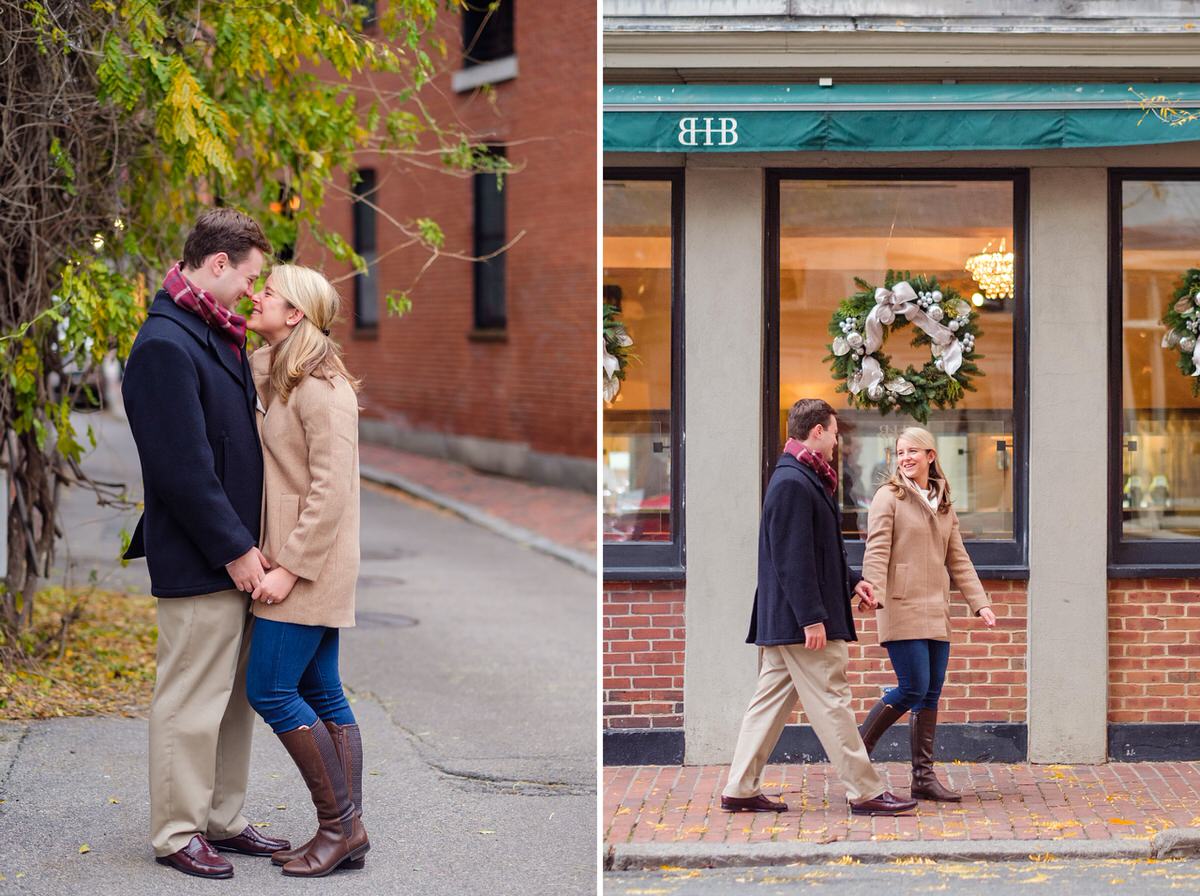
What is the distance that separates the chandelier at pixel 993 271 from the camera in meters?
7.79

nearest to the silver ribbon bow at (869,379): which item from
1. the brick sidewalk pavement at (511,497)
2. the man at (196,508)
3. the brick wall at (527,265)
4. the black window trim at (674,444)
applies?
the black window trim at (674,444)

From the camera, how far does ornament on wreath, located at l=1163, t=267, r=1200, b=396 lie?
788 cm

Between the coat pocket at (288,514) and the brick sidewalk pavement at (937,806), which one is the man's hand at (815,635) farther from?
the coat pocket at (288,514)

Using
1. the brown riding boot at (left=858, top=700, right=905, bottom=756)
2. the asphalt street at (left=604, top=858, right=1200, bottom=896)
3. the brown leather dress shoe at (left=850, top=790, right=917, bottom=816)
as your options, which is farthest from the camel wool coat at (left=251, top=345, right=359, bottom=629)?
the brown riding boot at (left=858, top=700, right=905, bottom=756)

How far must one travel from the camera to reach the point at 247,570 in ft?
16.7

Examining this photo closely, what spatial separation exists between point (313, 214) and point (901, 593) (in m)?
Answer: 4.21

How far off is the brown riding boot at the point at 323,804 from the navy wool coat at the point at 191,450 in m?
0.60

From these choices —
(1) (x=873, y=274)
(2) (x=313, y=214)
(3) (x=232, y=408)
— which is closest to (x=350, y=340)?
(2) (x=313, y=214)

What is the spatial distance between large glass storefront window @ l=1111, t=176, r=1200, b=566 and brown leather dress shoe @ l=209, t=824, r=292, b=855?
455 cm

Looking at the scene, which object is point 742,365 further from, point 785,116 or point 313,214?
point 313,214

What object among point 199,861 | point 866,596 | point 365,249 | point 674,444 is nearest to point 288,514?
point 199,861

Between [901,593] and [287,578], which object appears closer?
[287,578]

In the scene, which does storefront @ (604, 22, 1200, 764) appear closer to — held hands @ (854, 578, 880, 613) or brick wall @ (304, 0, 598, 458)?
held hands @ (854, 578, 880, 613)

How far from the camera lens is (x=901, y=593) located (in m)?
6.76
